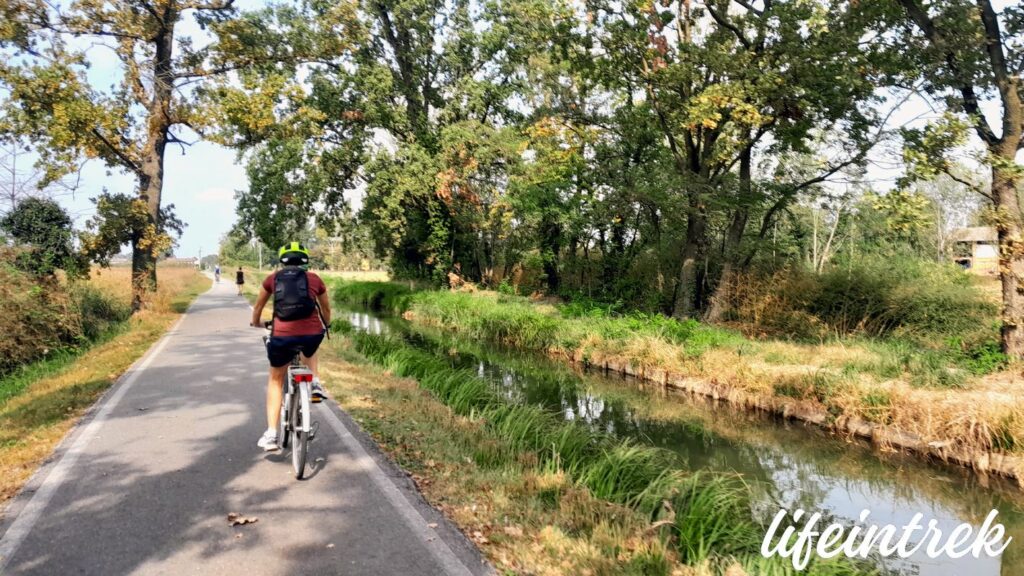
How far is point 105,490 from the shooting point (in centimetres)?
514

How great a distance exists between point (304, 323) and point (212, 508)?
1.74m

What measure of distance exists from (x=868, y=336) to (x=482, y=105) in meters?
19.8

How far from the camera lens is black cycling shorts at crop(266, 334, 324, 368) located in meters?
5.70

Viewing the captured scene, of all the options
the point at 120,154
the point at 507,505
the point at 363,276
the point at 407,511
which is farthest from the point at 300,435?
the point at 363,276

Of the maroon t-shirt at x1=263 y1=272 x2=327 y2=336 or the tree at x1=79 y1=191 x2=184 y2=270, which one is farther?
the tree at x1=79 y1=191 x2=184 y2=270

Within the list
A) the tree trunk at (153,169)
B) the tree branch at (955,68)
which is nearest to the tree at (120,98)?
the tree trunk at (153,169)

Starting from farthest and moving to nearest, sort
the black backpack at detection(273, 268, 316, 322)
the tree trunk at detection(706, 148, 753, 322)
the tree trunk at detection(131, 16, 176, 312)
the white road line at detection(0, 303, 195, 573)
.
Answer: the tree trunk at detection(131, 16, 176, 312), the tree trunk at detection(706, 148, 753, 322), the black backpack at detection(273, 268, 316, 322), the white road line at detection(0, 303, 195, 573)

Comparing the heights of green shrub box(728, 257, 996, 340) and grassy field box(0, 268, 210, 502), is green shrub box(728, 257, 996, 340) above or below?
above

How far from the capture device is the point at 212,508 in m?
4.84

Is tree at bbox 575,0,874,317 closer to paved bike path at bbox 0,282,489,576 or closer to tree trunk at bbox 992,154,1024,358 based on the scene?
tree trunk at bbox 992,154,1024,358

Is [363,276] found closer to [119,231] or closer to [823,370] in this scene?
[119,231]

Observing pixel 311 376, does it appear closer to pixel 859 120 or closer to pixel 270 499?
pixel 270 499

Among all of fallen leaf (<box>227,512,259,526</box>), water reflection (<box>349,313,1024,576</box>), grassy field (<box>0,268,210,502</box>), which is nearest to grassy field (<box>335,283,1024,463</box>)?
water reflection (<box>349,313,1024,576</box>)

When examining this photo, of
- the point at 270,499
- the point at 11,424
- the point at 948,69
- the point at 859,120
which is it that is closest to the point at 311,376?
the point at 270,499
